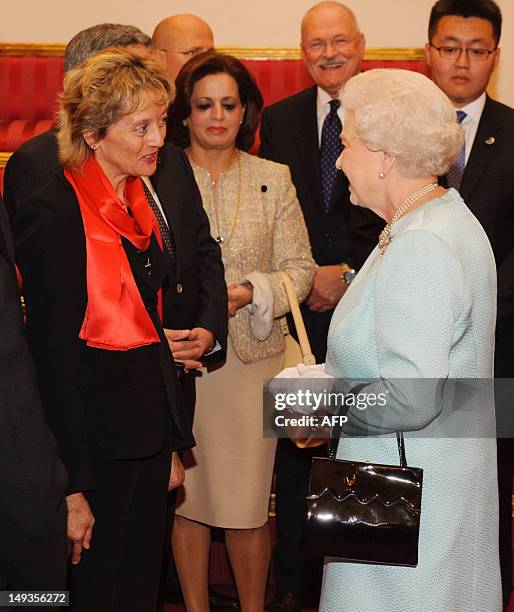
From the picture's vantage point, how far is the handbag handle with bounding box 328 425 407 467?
215 cm

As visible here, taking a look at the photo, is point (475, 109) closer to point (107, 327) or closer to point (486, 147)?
point (486, 147)

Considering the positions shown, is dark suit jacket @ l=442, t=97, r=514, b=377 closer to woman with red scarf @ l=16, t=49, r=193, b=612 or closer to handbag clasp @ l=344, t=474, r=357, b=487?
A: woman with red scarf @ l=16, t=49, r=193, b=612

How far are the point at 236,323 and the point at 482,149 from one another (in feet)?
3.86

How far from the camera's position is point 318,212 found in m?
3.99

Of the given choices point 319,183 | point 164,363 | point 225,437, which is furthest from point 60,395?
point 319,183

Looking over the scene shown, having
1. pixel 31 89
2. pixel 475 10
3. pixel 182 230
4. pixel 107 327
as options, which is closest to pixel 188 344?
pixel 182 230

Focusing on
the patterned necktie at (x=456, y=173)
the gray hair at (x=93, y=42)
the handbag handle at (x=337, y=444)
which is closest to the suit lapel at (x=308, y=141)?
the patterned necktie at (x=456, y=173)

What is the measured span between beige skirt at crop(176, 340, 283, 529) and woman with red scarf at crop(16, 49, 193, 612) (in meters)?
0.72

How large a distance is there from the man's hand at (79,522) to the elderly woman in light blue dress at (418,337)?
61 cm

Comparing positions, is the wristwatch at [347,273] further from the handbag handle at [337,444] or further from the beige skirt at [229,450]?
the handbag handle at [337,444]

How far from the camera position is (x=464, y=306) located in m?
2.10

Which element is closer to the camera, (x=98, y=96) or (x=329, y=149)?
(x=98, y=96)

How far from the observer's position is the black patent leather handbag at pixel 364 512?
82.4 inches

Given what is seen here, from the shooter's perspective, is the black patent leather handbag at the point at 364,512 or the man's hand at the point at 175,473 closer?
the black patent leather handbag at the point at 364,512
